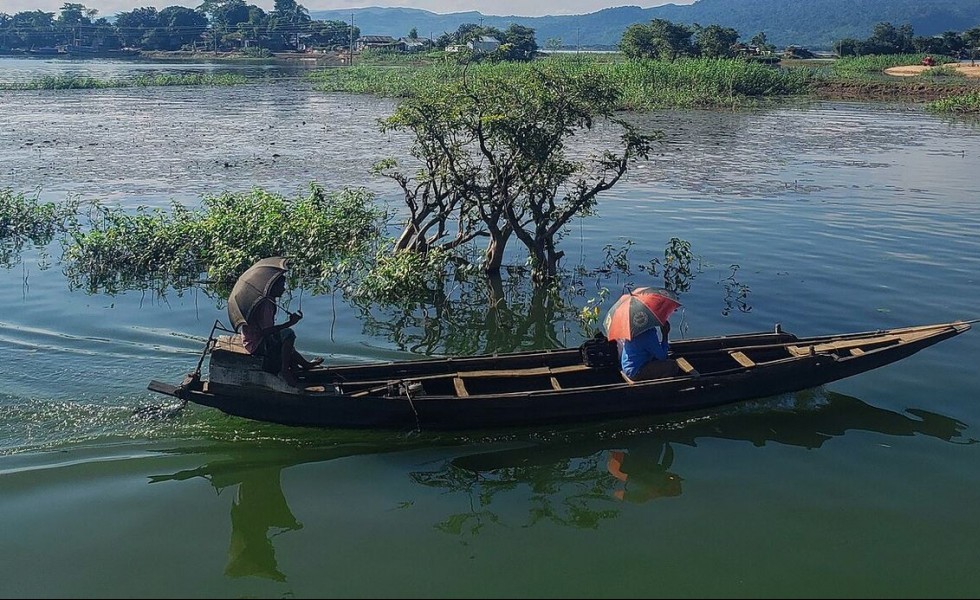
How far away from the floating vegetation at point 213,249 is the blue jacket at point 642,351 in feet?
18.4

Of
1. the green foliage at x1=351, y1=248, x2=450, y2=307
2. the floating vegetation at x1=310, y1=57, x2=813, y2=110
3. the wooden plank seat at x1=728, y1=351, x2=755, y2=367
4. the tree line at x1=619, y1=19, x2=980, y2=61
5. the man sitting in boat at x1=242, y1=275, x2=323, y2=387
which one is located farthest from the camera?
the tree line at x1=619, y1=19, x2=980, y2=61

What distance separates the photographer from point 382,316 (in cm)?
1222

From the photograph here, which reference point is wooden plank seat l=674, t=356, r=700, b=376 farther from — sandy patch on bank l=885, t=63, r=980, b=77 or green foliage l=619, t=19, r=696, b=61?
sandy patch on bank l=885, t=63, r=980, b=77

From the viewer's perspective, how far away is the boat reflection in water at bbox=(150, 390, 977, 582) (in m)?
7.13

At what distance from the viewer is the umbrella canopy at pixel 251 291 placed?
7.75m

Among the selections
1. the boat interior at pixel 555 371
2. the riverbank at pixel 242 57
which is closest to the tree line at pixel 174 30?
the riverbank at pixel 242 57

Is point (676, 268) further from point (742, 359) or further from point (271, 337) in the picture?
point (271, 337)

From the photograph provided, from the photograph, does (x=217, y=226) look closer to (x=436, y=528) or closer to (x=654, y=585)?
(x=436, y=528)

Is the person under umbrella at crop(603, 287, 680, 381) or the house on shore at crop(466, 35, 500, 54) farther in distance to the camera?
the house on shore at crop(466, 35, 500, 54)

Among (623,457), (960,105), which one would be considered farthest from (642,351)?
(960,105)

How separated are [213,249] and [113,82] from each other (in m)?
44.7

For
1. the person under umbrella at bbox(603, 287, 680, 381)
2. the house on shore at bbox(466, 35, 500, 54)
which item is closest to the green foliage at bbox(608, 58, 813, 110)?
the house on shore at bbox(466, 35, 500, 54)

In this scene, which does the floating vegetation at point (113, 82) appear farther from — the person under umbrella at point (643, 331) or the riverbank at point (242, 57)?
the person under umbrella at point (643, 331)

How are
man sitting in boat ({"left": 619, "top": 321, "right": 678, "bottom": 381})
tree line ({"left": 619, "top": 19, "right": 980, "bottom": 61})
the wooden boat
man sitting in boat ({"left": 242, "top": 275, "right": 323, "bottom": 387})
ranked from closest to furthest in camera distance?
man sitting in boat ({"left": 242, "top": 275, "right": 323, "bottom": 387}) < the wooden boat < man sitting in boat ({"left": 619, "top": 321, "right": 678, "bottom": 381}) < tree line ({"left": 619, "top": 19, "right": 980, "bottom": 61})
